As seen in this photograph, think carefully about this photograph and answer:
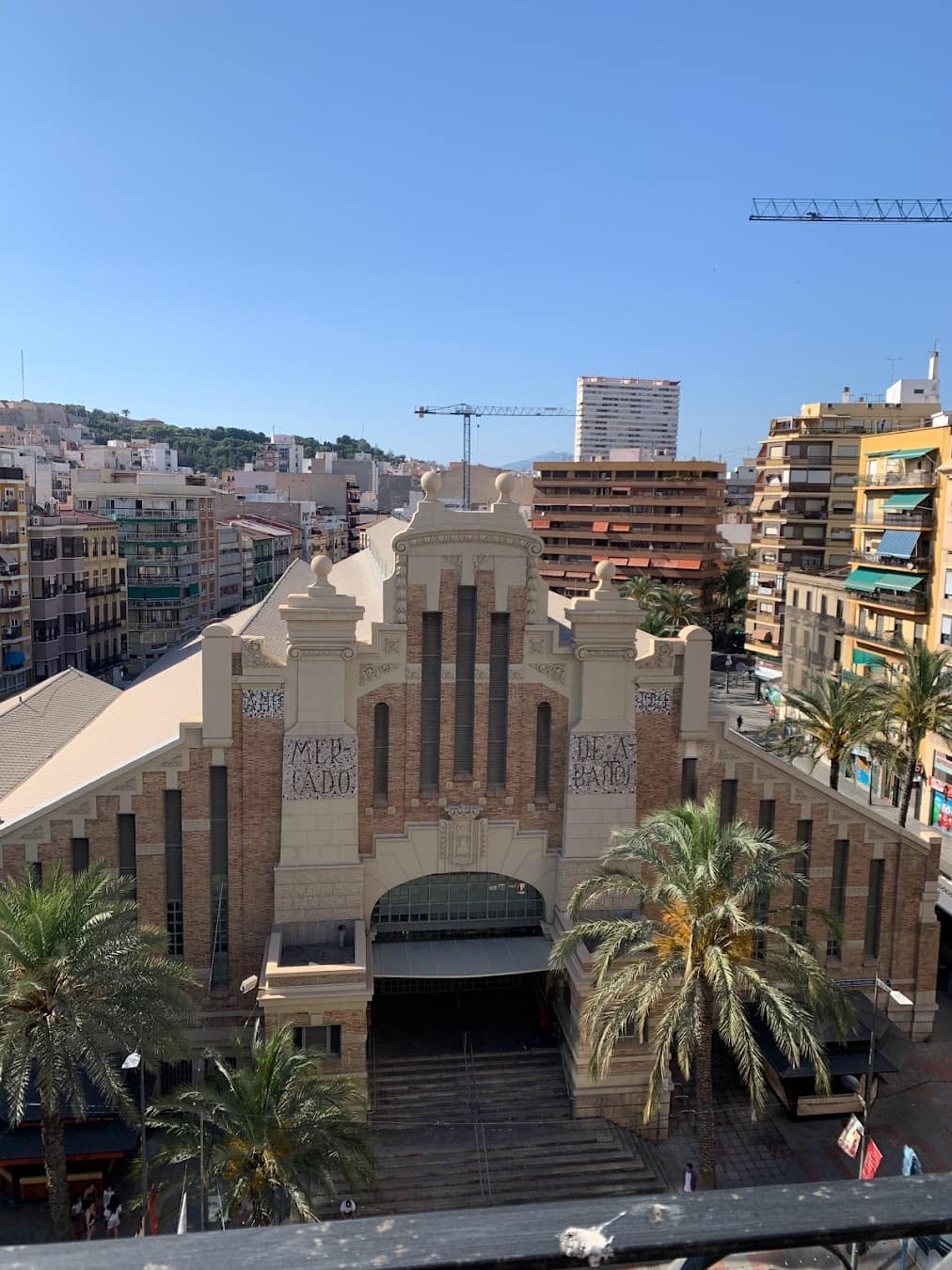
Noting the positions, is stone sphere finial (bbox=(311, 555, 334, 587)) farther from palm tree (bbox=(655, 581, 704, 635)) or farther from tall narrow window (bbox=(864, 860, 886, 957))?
palm tree (bbox=(655, 581, 704, 635))

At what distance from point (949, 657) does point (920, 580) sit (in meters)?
9.68

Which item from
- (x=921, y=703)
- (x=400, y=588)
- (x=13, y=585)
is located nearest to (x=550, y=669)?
(x=400, y=588)

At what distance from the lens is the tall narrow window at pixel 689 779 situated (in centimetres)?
2817

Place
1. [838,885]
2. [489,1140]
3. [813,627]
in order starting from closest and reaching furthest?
1. [489,1140]
2. [838,885]
3. [813,627]

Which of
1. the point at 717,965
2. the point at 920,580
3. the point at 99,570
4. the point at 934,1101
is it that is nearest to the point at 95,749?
the point at 717,965

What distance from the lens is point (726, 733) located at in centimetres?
2805

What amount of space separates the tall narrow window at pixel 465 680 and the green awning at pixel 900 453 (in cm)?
3414

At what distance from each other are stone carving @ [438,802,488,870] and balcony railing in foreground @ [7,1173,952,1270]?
2477 cm

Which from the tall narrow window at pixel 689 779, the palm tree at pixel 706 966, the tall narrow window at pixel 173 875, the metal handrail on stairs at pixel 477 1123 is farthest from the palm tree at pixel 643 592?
the palm tree at pixel 706 966

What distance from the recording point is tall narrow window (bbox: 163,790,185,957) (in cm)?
2644

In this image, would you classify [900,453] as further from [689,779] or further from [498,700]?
[498,700]

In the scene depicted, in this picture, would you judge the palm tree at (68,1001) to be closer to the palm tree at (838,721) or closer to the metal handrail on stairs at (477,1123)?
the metal handrail on stairs at (477,1123)

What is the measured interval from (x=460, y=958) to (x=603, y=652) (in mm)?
9261

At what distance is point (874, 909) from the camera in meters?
29.8
